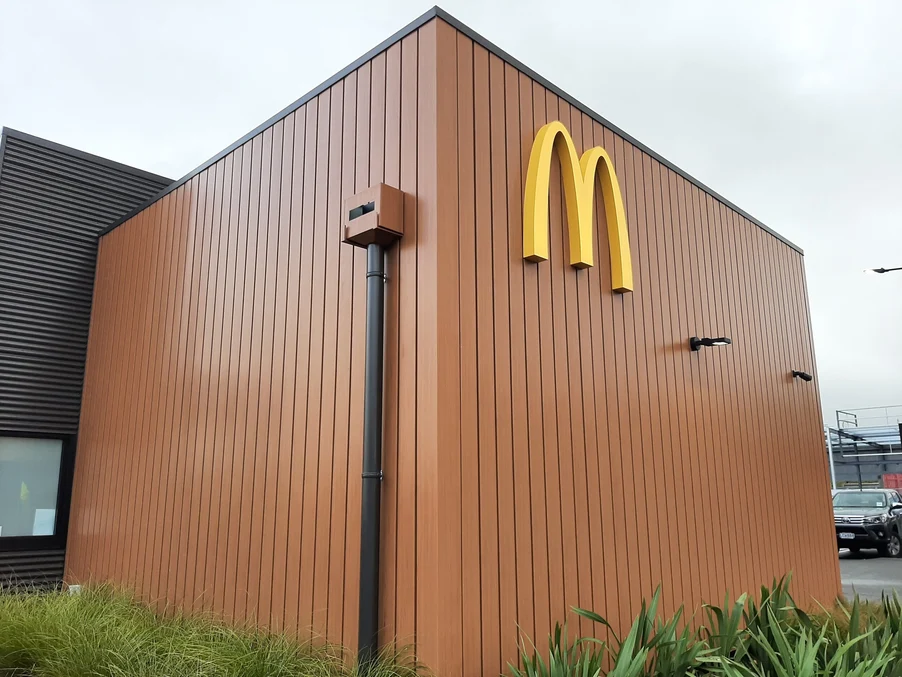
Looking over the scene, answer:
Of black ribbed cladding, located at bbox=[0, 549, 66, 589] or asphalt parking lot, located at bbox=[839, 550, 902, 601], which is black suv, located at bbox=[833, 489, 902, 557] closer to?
asphalt parking lot, located at bbox=[839, 550, 902, 601]

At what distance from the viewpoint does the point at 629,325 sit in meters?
5.04

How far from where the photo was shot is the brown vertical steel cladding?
352cm

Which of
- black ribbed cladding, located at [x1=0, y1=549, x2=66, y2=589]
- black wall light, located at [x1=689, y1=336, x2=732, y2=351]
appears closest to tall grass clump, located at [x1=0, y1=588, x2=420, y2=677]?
black ribbed cladding, located at [x1=0, y1=549, x2=66, y2=589]

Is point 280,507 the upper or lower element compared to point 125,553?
upper

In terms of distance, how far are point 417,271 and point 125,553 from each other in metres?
4.16

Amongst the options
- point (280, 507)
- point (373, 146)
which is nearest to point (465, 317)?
point (373, 146)

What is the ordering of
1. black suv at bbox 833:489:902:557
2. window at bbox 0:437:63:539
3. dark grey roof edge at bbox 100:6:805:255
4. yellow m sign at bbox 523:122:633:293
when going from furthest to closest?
1. black suv at bbox 833:489:902:557
2. window at bbox 0:437:63:539
3. yellow m sign at bbox 523:122:633:293
4. dark grey roof edge at bbox 100:6:805:255

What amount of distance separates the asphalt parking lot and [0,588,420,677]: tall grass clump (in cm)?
692

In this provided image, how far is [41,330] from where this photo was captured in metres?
7.25

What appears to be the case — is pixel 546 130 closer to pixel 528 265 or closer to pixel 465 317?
pixel 528 265

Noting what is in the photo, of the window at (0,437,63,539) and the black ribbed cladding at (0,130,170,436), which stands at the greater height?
the black ribbed cladding at (0,130,170,436)

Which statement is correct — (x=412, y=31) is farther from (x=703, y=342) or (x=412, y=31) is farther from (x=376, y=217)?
(x=703, y=342)

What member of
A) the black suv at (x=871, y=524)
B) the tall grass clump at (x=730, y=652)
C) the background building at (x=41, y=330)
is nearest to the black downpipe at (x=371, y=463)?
the tall grass clump at (x=730, y=652)

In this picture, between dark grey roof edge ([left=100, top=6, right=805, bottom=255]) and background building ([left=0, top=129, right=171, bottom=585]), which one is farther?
background building ([left=0, top=129, right=171, bottom=585])
